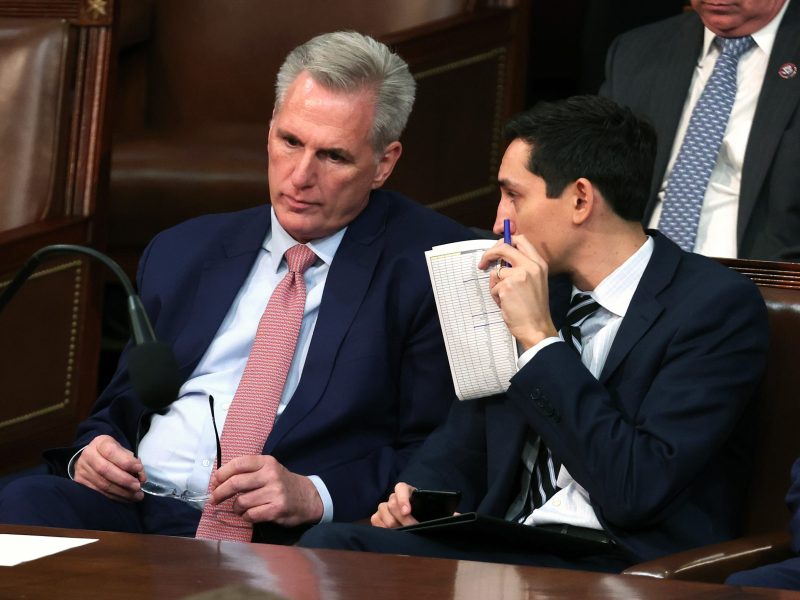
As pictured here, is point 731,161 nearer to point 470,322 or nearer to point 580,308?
point 580,308

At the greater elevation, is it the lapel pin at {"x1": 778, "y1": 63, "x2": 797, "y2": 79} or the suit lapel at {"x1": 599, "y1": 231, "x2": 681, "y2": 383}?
the lapel pin at {"x1": 778, "y1": 63, "x2": 797, "y2": 79}

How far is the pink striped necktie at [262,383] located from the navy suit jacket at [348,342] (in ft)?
0.11

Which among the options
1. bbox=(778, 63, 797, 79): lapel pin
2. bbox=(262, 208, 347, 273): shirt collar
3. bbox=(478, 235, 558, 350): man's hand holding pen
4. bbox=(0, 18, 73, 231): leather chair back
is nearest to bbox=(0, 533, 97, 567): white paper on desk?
bbox=(478, 235, 558, 350): man's hand holding pen

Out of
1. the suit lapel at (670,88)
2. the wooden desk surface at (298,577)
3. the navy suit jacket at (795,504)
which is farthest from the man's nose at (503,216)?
the suit lapel at (670,88)

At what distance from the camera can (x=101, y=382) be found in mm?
4129

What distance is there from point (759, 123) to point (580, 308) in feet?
3.31

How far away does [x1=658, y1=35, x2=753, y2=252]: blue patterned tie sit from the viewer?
321cm

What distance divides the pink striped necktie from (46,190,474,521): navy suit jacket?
3 centimetres

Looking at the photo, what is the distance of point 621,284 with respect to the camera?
2.34 m

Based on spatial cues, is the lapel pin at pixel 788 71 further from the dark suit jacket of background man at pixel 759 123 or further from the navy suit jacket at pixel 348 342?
the navy suit jacket at pixel 348 342

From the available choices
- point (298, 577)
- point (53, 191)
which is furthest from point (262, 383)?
point (53, 191)

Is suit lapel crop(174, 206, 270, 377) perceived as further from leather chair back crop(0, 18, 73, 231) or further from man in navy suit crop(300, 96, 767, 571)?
leather chair back crop(0, 18, 73, 231)

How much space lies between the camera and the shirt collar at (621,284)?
233cm

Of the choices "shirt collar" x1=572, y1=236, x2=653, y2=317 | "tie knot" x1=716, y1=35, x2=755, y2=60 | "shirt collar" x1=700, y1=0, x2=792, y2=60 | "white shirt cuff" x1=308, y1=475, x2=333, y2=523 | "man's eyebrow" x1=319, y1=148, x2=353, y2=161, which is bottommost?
"white shirt cuff" x1=308, y1=475, x2=333, y2=523
